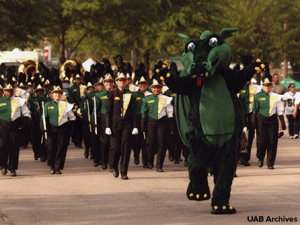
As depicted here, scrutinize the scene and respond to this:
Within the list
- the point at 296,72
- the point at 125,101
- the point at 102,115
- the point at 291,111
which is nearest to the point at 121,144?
the point at 125,101

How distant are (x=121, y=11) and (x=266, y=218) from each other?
22.7 meters

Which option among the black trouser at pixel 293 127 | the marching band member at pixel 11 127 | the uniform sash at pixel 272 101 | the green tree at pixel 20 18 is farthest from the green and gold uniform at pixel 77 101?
the black trouser at pixel 293 127

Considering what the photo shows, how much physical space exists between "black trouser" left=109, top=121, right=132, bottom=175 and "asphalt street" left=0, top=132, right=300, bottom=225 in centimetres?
32

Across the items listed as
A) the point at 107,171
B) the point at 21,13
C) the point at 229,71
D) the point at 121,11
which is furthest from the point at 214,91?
the point at 121,11

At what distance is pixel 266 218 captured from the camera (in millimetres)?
8125

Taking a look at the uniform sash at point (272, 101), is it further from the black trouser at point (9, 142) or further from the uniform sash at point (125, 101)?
the black trouser at point (9, 142)

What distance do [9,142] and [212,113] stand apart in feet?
19.0

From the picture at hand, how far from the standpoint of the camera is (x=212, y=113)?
8570mm

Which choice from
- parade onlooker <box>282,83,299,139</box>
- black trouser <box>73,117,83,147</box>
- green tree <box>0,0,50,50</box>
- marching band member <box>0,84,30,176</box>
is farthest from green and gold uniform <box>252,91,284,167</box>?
green tree <box>0,0,50,50</box>

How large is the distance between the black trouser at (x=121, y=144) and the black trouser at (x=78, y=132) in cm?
625

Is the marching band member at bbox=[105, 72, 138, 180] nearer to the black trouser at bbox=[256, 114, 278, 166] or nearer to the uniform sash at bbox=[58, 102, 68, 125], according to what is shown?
the uniform sash at bbox=[58, 102, 68, 125]

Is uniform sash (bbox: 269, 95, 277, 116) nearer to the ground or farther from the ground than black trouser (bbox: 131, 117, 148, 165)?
farther from the ground

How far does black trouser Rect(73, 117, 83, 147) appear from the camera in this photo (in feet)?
61.3

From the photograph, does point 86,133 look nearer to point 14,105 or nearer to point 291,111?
point 14,105
